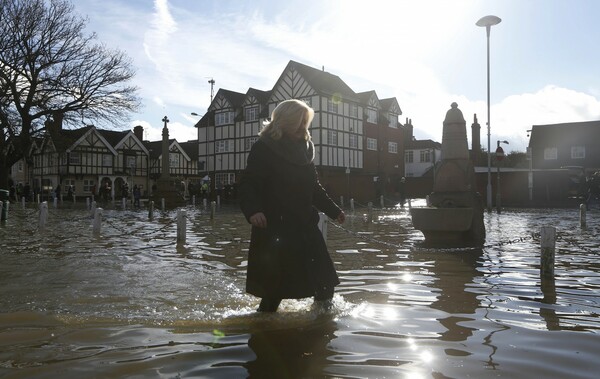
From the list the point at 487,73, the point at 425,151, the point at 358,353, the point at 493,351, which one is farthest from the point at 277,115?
the point at 425,151

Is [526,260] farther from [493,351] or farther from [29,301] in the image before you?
[29,301]

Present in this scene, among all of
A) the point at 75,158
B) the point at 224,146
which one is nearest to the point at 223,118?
the point at 224,146

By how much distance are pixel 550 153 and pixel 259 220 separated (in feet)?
179

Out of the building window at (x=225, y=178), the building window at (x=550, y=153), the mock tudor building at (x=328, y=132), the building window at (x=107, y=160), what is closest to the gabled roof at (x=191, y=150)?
the building window at (x=107, y=160)

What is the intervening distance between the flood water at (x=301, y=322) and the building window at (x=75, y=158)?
172 feet

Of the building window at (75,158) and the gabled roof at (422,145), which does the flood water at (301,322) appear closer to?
the building window at (75,158)

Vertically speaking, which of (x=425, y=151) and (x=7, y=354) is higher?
(x=425, y=151)

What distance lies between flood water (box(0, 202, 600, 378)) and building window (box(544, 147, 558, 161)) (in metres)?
49.1

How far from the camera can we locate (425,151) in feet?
205

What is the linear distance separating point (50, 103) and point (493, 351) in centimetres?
3148

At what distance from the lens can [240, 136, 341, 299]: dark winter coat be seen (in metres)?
3.84

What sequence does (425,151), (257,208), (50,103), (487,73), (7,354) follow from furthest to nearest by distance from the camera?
(425,151), (50,103), (487,73), (257,208), (7,354)

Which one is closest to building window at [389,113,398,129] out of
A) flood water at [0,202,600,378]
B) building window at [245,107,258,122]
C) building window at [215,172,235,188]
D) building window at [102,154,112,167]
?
building window at [245,107,258,122]

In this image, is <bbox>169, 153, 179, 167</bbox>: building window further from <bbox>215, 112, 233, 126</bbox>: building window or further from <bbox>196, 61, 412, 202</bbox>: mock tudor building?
<bbox>215, 112, 233, 126</bbox>: building window
